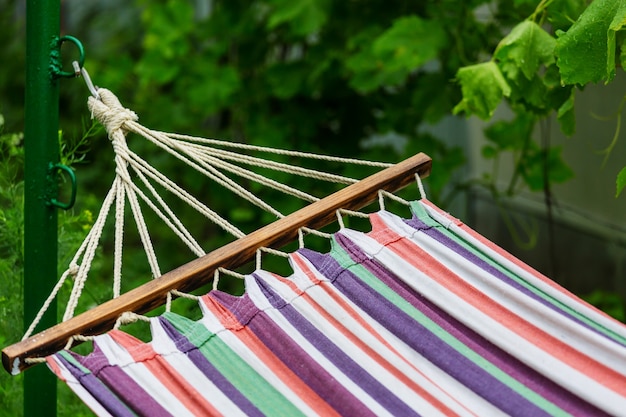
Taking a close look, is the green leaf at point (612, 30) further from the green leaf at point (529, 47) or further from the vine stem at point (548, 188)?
the vine stem at point (548, 188)

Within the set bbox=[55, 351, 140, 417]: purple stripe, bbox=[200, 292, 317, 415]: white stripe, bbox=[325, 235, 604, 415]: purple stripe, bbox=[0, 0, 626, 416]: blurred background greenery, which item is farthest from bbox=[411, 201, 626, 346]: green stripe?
bbox=[0, 0, 626, 416]: blurred background greenery

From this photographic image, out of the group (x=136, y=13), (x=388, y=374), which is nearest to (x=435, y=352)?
(x=388, y=374)

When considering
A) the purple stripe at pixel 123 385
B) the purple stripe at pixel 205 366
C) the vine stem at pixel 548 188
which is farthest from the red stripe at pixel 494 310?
the vine stem at pixel 548 188

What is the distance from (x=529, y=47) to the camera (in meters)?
1.92

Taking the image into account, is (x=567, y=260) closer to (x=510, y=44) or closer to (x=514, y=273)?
(x=510, y=44)

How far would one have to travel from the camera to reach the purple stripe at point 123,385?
1250 mm

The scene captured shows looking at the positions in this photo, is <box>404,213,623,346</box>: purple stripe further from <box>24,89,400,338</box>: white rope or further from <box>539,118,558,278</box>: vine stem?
<box>539,118,558,278</box>: vine stem

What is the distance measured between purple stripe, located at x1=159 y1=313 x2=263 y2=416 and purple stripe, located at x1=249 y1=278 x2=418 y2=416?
12 cm

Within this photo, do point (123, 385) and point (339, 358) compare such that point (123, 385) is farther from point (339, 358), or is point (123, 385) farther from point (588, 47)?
point (588, 47)

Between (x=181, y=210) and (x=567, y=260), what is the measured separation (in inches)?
83.0

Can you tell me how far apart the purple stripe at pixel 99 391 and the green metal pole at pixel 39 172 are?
41 centimetres

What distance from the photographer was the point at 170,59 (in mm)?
3689

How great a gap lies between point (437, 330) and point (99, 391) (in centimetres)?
56

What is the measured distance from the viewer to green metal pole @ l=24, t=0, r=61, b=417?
1.67 metres
